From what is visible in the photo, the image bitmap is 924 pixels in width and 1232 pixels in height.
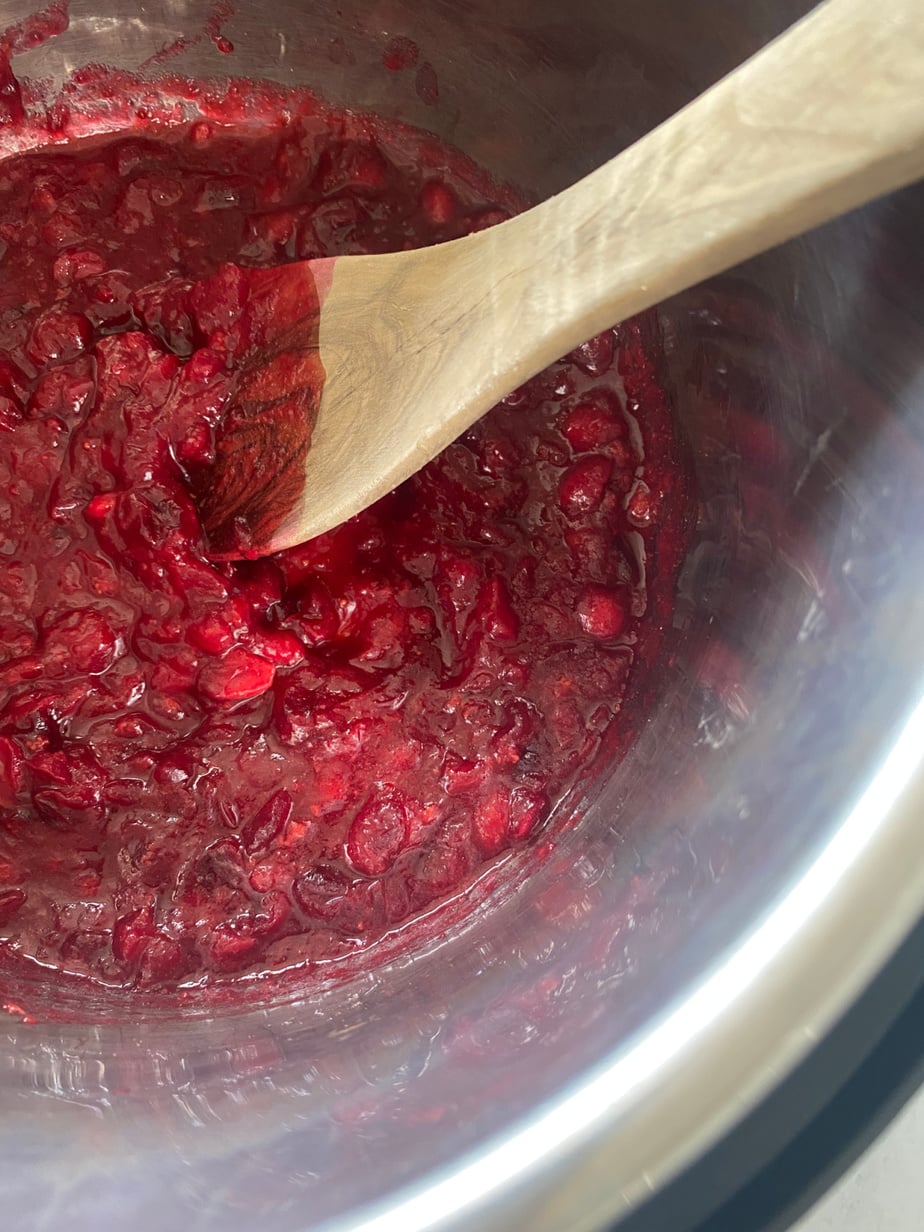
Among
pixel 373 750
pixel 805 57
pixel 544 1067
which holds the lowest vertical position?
pixel 373 750

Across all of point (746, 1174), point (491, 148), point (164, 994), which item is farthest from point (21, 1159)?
point (491, 148)

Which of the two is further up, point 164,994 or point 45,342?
point 45,342

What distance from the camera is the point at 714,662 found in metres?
1.59

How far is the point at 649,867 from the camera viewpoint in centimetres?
146

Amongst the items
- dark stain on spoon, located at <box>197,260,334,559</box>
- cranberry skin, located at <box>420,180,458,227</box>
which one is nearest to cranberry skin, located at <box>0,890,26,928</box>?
dark stain on spoon, located at <box>197,260,334,559</box>

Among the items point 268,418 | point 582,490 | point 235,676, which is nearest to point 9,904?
point 235,676

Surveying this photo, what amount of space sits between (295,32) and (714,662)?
1.77 meters

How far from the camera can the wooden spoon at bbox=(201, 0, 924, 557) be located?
0.96m

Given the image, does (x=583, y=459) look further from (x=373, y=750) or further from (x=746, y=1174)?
(x=746, y=1174)

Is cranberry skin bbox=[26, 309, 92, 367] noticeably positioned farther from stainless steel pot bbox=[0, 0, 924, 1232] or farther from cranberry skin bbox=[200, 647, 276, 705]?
stainless steel pot bbox=[0, 0, 924, 1232]

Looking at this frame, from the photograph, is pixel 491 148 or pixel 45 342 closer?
pixel 45 342

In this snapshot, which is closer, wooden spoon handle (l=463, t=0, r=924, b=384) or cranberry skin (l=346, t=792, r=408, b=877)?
wooden spoon handle (l=463, t=0, r=924, b=384)

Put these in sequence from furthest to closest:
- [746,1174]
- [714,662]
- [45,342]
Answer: [45,342]
[714,662]
[746,1174]

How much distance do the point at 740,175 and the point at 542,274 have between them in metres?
0.29
